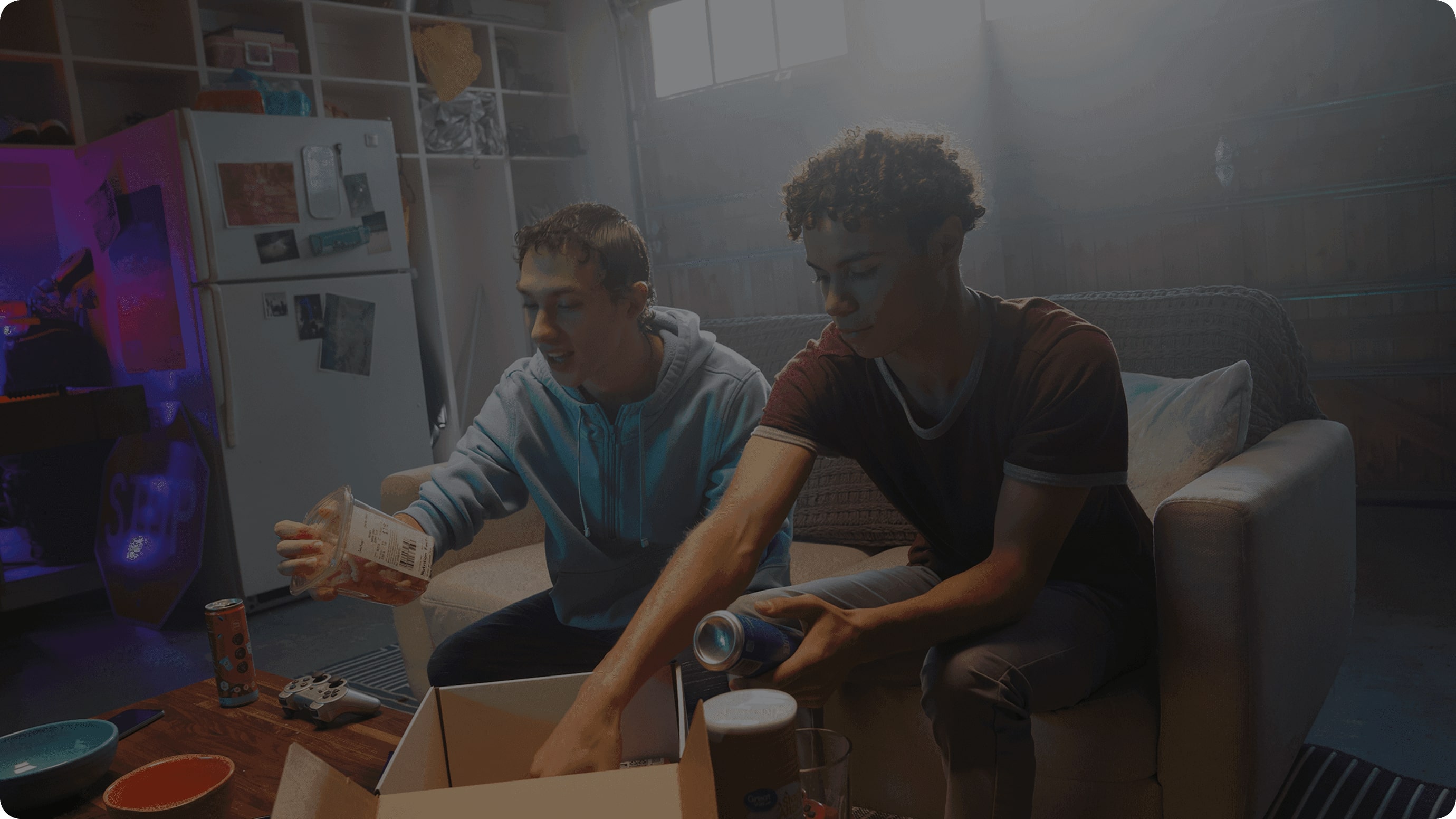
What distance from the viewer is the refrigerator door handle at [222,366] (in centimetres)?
297

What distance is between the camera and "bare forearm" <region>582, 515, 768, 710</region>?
0.85m

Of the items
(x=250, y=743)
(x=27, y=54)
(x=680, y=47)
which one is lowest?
(x=250, y=743)

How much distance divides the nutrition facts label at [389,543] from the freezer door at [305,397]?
2282mm

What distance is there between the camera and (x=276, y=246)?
3.13 meters

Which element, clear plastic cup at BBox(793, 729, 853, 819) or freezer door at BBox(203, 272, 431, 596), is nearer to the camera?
clear plastic cup at BBox(793, 729, 853, 819)

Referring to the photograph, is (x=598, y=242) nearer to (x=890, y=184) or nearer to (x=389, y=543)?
(x=890, y=184)

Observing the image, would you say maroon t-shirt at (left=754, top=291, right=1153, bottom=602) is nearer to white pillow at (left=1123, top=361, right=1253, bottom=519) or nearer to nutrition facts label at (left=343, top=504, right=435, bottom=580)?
white pillow at (left=1123, top=361, right=1253, bottom=519)

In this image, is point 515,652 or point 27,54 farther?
point 27,54

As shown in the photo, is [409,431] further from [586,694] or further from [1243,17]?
[1243,17]

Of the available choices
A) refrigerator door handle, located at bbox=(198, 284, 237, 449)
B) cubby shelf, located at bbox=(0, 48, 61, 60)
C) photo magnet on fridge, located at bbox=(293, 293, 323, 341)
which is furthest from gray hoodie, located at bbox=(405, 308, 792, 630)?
cubby shelf, located at bbox=(0, 48, 61, 60)

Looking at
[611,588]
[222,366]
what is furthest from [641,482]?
[222,366]

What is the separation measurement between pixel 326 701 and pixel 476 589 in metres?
0.65

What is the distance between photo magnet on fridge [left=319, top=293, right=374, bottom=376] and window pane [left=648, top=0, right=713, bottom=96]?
2107 mm

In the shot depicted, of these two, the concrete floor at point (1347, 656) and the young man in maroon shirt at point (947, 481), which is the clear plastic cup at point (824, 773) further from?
the concrete floor at point (1347, 656)
